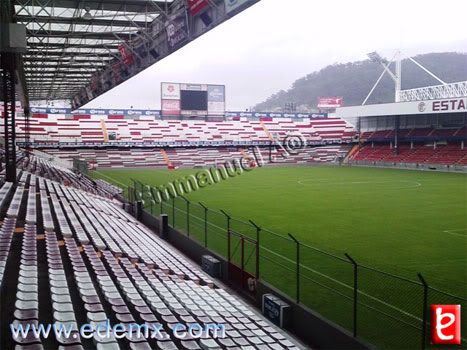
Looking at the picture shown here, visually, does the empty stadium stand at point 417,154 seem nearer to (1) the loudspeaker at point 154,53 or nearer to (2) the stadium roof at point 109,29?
(2) the stadium roof at point 109,29

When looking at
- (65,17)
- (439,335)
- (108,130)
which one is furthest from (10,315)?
(108,130)

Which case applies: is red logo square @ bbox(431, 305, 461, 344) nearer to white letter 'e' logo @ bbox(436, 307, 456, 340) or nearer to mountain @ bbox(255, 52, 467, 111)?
white letter 'e' logo @ bbox(436, 307, 456, 340)

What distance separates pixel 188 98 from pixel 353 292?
5712 centimetres

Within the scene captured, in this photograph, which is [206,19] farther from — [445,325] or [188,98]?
[188,98]

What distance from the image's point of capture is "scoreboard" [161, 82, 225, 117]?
63.1 meters

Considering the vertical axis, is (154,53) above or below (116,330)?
above

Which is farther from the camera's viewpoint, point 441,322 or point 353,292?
point 353,292

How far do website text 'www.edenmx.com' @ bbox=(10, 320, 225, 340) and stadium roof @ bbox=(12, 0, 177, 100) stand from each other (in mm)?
11558

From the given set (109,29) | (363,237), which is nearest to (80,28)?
(109,29)

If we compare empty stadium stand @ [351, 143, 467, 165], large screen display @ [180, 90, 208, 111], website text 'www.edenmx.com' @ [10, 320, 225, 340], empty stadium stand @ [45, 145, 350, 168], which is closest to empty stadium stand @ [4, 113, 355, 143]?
empty stadium stand @ [45, 145, 350, 168]

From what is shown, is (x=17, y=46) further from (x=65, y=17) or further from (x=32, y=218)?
(x=32, y=218)

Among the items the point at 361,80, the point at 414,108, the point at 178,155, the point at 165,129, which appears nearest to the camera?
the point at 414,108

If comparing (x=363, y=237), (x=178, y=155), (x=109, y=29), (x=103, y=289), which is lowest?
(x=363, y=237)

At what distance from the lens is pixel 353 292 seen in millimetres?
8906
